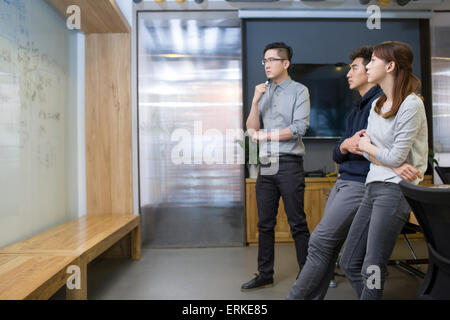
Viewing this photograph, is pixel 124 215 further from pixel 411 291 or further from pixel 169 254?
pixel 411 291

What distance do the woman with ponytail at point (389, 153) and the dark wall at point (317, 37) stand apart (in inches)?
97.1

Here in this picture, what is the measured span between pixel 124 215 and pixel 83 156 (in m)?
0.70

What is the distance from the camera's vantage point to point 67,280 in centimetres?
171

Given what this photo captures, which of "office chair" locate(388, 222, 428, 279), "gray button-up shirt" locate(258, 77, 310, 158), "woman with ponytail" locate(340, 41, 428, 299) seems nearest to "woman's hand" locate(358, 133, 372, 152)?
"woman with ponytail" locate(340, 41, 428, 299)

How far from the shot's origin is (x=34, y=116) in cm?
239

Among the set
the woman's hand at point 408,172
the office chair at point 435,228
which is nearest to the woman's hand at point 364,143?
the woman's hand at point 408,172

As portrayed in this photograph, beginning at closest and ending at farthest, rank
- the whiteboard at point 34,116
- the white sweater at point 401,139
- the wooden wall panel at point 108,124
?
1. the white sweater at point 401,139
2. the whiteboard at point 34,116
3. the wooden wall panel at point 108,124

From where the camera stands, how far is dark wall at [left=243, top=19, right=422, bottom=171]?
12.6 ft

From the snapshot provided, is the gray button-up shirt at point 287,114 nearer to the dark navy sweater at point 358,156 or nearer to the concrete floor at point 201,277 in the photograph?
the dark navy sweater at point 358,156

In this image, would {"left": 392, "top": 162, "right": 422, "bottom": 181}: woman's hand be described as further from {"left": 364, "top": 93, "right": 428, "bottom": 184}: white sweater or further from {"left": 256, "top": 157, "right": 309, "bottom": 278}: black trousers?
{"left": 256, "top": 157, "right": 309, "bottom": 278}: black trousers

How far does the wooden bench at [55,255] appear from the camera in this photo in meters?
1.41

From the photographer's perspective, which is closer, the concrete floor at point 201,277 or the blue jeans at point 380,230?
the blue jeans at point 380,230

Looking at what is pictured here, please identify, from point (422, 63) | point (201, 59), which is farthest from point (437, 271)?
point (422, 63)

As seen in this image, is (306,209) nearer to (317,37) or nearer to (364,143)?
(317,37)
